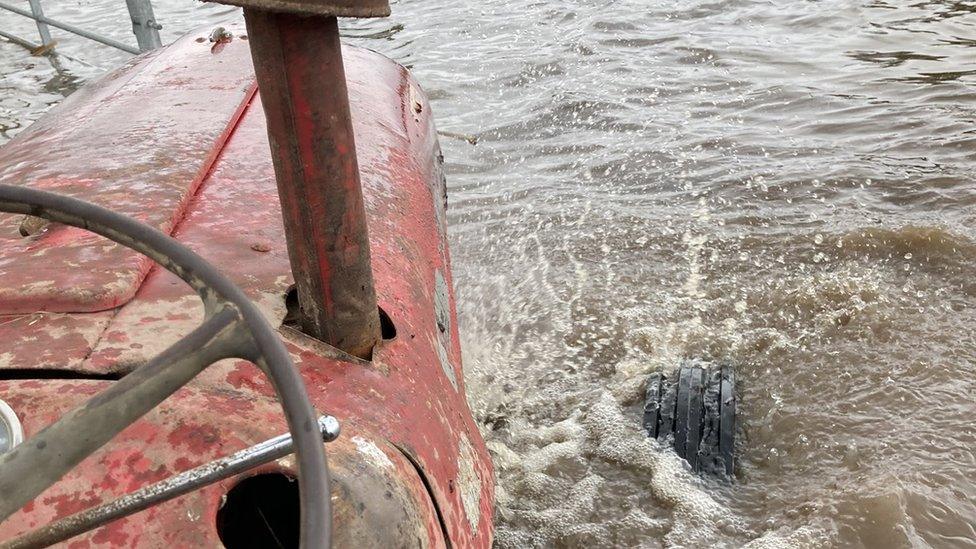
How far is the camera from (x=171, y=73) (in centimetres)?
338

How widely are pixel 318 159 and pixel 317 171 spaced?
0.08 ft

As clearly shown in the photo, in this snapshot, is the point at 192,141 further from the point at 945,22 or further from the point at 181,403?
the point at 945,22

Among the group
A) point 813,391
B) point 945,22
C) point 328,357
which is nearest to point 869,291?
point 813,391

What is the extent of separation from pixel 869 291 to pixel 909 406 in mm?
761

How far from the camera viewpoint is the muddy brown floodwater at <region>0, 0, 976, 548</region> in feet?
9.73

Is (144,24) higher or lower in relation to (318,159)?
lower

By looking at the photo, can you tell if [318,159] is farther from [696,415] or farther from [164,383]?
[696,415]

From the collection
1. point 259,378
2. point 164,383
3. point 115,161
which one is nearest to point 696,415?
point 259,378

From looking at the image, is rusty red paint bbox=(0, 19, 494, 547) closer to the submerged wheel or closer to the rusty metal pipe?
the rusty metal pipe

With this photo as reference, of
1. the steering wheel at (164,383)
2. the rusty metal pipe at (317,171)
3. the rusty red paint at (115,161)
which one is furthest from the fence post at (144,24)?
the steering wheel at (164,383)

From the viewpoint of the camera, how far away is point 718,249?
438 centimetres

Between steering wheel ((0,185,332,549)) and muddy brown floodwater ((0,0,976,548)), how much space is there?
6.34 feet

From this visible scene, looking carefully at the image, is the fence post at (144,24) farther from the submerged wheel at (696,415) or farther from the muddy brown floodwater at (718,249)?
the submerged wheel at (696,415)

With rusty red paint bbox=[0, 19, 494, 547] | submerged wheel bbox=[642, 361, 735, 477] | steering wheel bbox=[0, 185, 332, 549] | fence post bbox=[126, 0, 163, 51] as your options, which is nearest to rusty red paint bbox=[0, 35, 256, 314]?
rusty red paint bbox=[0, 19, 494, 547]
